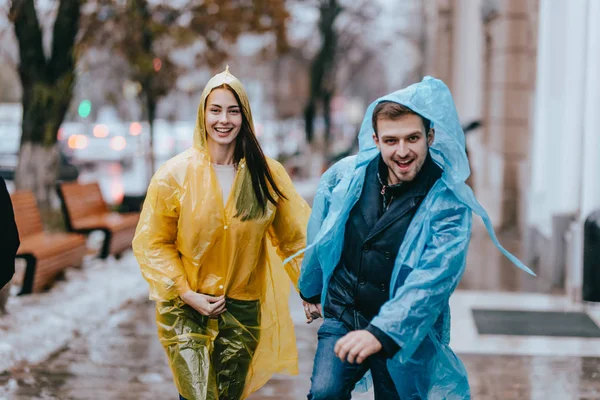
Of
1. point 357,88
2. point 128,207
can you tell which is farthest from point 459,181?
point 357,88

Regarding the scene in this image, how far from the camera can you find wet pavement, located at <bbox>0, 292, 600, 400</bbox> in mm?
5699

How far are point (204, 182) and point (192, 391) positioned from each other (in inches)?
36.1

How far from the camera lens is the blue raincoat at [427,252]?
3.19m

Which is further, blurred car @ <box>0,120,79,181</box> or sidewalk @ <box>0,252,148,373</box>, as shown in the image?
blurred car @ <box>0,120,79,181</box>

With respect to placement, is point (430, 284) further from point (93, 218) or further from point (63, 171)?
point (63, 171)

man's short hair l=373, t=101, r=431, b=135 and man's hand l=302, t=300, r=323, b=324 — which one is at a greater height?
man's short hair l=373, t=101, r=431, b=135

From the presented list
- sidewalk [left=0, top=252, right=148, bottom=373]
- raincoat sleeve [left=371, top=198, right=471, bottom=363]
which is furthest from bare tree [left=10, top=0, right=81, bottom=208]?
raincoat sleeve [left=371, top=198, right=471, bottom=363]

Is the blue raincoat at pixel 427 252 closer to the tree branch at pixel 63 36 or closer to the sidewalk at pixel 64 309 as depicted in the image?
the sidewalk at pixel 64 309

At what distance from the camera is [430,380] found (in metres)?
3.43

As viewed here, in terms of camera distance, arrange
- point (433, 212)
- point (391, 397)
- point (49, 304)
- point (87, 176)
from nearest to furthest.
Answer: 1. point (433, 212)
2. point (391, 397)
3. point (49, 304)
4. point (87, 176)

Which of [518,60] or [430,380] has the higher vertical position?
[518,60]

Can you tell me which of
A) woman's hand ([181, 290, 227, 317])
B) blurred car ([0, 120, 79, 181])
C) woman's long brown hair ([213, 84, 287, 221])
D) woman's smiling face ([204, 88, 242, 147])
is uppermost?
woman's smiling face ([204, 88, 242, 147])

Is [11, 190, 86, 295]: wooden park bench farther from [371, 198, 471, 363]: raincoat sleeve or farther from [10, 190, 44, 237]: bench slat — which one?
[371, 198, 471, 363]: raincoat sleeve

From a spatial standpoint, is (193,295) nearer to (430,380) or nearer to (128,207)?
(430,380)
